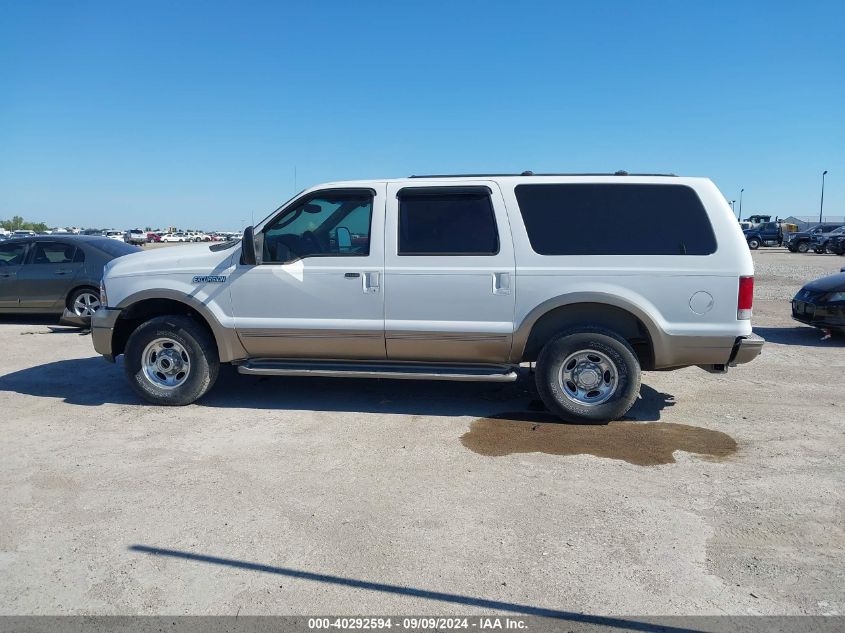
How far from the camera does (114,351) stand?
621cm

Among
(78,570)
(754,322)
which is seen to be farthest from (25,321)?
(754,322)

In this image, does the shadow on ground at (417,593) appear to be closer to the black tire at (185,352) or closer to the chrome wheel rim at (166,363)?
the black tire at (185,352)

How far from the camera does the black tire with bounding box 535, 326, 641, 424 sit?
5320 millimetres

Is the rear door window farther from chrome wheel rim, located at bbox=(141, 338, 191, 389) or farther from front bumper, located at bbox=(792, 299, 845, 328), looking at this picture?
front bumper, located at bbox=(792, 299, 845, 328)

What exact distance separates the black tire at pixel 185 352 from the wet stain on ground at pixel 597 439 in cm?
253

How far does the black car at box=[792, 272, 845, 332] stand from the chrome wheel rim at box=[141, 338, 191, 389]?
28.2 ft

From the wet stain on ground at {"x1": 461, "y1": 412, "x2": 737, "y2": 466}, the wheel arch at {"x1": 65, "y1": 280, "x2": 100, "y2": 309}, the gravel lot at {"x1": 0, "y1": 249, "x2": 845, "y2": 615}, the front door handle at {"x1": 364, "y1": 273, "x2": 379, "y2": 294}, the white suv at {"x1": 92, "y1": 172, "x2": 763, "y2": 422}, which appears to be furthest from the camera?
the wheel arch at {"x1": 65, "y1": 280, "x2": 100, "y2": 309}

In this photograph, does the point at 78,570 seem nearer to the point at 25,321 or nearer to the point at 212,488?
the point at 212,488

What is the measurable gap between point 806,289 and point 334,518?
29.2ft

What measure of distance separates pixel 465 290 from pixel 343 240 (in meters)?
1.21


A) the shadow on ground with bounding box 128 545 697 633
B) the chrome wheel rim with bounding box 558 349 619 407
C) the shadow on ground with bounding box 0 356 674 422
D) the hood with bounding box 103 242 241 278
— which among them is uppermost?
the hood with bounding box 103 242 241 278

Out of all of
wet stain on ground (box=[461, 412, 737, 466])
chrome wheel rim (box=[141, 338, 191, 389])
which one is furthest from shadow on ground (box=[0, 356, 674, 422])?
chrome wheel rim (box=[141, 338, 191, 389])

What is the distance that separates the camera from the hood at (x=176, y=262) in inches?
231

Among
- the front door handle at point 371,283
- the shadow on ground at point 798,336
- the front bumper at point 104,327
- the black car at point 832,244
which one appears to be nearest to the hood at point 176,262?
the front bumper at point 104,327
